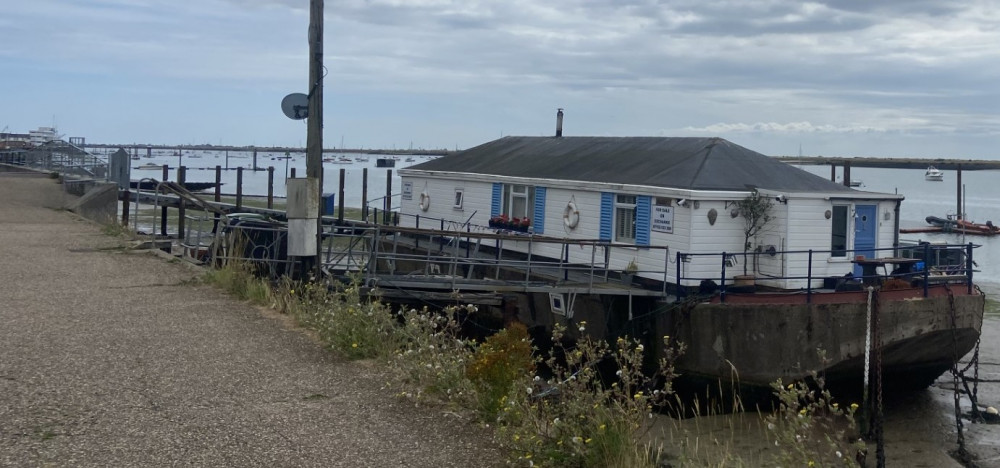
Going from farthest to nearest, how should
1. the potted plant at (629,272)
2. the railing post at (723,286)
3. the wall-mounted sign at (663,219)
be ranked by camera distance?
the potted plant at (629,272), the wall-mounted sign at (663,219), the railing post at (723,286)

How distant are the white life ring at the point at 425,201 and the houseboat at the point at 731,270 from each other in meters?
4.69

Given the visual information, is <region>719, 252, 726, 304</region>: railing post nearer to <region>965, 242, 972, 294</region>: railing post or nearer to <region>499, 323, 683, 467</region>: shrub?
<region>965, 242, 972, 294</region>: railing post

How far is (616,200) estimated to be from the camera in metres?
19.5

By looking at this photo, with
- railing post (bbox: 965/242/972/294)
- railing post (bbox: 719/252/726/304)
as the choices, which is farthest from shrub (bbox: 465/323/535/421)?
railing post (bbox: 965/242/972/294)

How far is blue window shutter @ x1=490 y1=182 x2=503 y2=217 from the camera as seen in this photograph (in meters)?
23.4

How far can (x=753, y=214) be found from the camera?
57.8 feet

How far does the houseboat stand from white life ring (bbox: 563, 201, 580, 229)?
0.02 meters

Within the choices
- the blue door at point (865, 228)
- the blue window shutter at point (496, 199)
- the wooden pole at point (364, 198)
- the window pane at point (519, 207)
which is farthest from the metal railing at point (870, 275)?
the wooden pole at point (364, 198)

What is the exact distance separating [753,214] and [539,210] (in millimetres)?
5596

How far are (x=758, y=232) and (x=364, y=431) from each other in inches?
472

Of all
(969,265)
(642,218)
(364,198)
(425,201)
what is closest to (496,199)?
(425,201)

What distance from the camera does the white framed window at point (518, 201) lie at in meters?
22.3

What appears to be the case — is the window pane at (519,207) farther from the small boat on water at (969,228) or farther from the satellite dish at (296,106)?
the small boat on water at (969,228)

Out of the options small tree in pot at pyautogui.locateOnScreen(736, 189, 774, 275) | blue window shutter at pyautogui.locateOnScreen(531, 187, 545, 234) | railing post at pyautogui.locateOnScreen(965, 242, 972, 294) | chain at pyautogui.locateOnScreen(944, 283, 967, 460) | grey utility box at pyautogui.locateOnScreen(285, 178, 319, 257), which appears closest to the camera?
grey utility box at pyautogui.locateOnScreen(285, 178, 319, 257)
